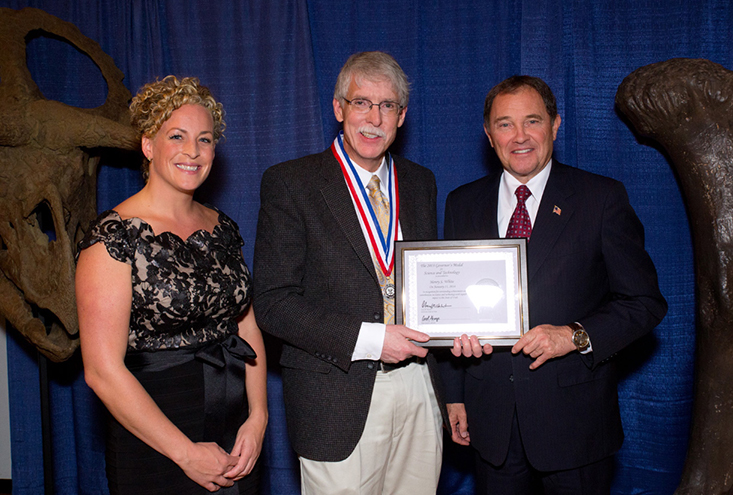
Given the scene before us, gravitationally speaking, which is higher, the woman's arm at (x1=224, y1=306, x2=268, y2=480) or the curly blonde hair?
the curly blonde hair

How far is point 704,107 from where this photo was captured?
2.44m

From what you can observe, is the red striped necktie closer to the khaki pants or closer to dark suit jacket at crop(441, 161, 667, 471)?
dark suit jacket at crop(441, 161, 667, 471)

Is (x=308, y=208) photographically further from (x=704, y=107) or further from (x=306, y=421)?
(x=704, y=107)

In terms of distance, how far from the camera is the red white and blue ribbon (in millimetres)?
2025

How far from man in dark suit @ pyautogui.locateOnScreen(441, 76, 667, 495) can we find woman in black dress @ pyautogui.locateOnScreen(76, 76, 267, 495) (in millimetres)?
848

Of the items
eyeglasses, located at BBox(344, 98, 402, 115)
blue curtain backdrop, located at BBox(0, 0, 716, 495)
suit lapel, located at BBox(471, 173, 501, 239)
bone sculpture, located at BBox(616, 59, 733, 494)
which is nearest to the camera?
eyeglasses, located at BBox(344, 98, 402, 115)

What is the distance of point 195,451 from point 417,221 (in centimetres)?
115

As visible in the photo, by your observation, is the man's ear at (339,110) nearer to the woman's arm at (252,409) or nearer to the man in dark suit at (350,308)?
the man in dark suit at (350,308)

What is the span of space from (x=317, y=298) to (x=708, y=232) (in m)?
1.78

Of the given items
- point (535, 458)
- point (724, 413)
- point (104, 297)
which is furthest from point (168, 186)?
point (724, 413)

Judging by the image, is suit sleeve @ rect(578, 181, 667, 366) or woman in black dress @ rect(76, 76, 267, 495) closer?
woman in black dress @ rect(76, 76, 267, 495)

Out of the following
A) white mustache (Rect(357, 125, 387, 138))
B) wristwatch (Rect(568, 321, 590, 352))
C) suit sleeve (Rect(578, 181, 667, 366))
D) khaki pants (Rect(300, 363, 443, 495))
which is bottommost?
khaki pants (Rect(300, 363, 443, 495))

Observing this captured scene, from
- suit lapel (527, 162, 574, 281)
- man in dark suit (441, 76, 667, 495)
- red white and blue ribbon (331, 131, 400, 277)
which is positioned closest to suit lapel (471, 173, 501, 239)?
man in dark suit (441, 76, 667, 495)

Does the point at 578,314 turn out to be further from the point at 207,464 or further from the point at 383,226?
the point at 207,464
